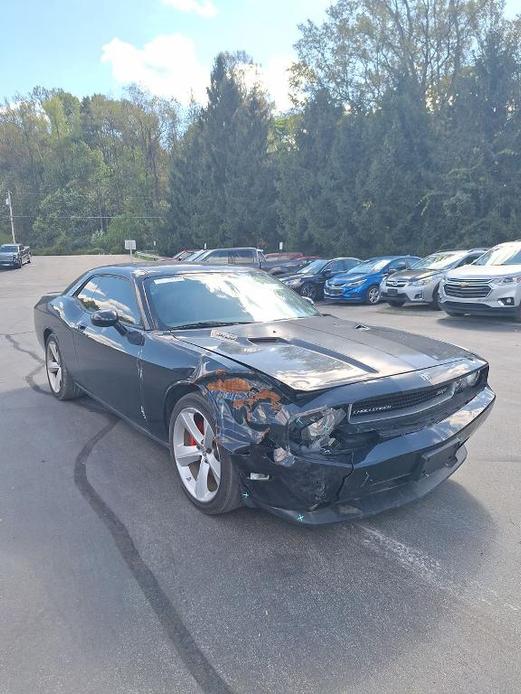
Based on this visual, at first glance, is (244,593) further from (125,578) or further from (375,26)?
(375,26)

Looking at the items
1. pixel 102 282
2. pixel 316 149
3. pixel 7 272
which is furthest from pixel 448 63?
pixel 102 282

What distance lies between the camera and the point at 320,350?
321 cm

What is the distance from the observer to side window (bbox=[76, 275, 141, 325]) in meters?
4.12

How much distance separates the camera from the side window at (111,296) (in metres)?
4.12

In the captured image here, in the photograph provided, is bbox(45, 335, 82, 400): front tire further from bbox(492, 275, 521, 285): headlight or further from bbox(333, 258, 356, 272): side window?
bbox(333, 258, 356, 272): side window

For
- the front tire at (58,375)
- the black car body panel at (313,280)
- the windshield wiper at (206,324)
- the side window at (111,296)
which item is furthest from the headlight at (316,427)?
the black car body panel at (313,280)

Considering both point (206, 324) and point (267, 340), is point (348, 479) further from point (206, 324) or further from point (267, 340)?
point (206, 324)

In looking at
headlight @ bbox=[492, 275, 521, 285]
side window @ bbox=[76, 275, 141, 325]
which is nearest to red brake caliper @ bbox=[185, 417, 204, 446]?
side window @ bbox=[76, 275, 141, 325]

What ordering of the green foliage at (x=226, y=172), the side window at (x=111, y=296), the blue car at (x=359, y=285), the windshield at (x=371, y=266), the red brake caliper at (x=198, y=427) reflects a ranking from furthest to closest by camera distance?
the green foliage at (x=226, y=172)
the windshield at (x=371, y=266)
the blue car at (x=359, y=285)
the side window at (x=111, y=296)
the red brake caliper at (x=198, y=427)

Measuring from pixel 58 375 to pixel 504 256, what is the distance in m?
9.52

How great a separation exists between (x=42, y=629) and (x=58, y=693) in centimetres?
39

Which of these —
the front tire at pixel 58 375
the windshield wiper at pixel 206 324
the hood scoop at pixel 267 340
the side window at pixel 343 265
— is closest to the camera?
the hood scoop at pixel 267 340

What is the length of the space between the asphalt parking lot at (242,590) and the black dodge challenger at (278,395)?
0.89ft

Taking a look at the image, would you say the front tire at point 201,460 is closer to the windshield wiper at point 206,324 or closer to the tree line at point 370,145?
the windshield wiper at point 206,324
